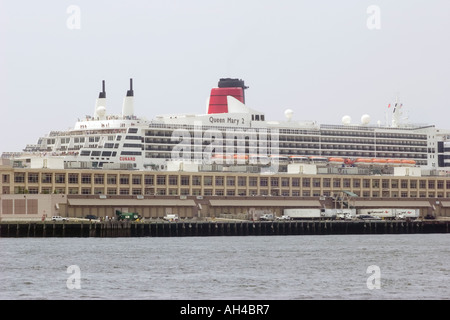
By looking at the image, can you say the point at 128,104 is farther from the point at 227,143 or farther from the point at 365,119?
the point at 365,119

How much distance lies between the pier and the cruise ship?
1703 cm

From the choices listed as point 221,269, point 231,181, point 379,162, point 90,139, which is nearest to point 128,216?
point 231,181

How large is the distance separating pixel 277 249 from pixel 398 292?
1590 inches

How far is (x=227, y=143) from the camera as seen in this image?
521 feet

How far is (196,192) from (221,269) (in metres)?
71.0

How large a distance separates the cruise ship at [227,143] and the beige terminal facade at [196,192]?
2.12 m

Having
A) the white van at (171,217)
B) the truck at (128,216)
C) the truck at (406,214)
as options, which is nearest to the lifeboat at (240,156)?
the white van at (171,217)

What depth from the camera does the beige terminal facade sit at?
13738 centimetres

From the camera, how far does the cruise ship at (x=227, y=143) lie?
150 meters

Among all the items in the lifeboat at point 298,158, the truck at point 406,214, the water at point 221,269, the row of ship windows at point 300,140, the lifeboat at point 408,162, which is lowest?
the water at point 221,269

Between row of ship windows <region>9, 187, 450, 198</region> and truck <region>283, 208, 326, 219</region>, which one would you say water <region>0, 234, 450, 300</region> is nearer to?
row of ship windows <region>9, 187, 450, 198</region>

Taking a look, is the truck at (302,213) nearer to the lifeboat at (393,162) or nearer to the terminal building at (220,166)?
the terminal building at (220,166)
